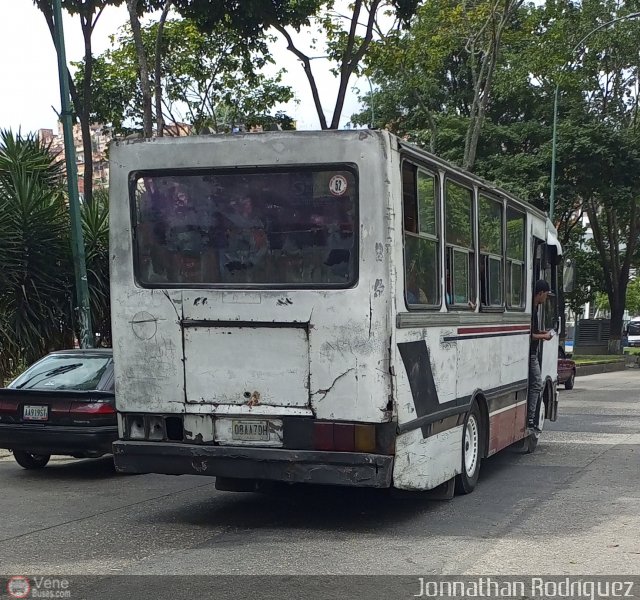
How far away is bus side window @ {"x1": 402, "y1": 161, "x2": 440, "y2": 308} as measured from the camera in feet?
26.5

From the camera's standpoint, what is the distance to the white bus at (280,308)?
7.70m

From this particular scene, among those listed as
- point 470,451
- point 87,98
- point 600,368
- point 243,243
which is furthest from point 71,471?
point 600,368

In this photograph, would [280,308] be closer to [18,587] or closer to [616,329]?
[18,587]

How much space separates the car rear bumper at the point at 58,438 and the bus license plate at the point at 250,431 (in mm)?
3074

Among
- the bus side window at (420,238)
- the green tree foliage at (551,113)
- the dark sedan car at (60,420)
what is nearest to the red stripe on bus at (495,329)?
the bus side window at (420,238)

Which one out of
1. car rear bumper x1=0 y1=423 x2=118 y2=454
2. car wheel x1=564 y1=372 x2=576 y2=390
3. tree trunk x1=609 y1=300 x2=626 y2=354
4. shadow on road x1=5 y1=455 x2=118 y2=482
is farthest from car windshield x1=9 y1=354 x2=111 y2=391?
tree trunk x1=609 y1=300 x2=626 y2=354

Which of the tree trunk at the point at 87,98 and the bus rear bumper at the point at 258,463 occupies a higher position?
the tree trunk at the point at 87,98

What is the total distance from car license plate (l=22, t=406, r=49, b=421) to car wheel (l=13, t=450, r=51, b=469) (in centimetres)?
87

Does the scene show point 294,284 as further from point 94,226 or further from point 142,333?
point 94,226

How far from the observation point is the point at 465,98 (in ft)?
128

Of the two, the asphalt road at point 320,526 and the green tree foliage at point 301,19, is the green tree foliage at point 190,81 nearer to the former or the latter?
the green tree foliage at point 301,19

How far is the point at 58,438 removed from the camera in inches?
425

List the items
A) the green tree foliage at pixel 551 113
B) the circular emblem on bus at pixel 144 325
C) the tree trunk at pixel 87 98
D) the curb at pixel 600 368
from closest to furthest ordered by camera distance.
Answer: the circular emblem on bus at pixel 144 325 → the tree trunk at pixel 87 98 → the green tree foliage at pixel 551 113 → the curb at pixel 600 368

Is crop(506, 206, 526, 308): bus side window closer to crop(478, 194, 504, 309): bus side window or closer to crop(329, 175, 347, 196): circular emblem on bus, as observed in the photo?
crop(478, 194, 504, 309): bus side window
